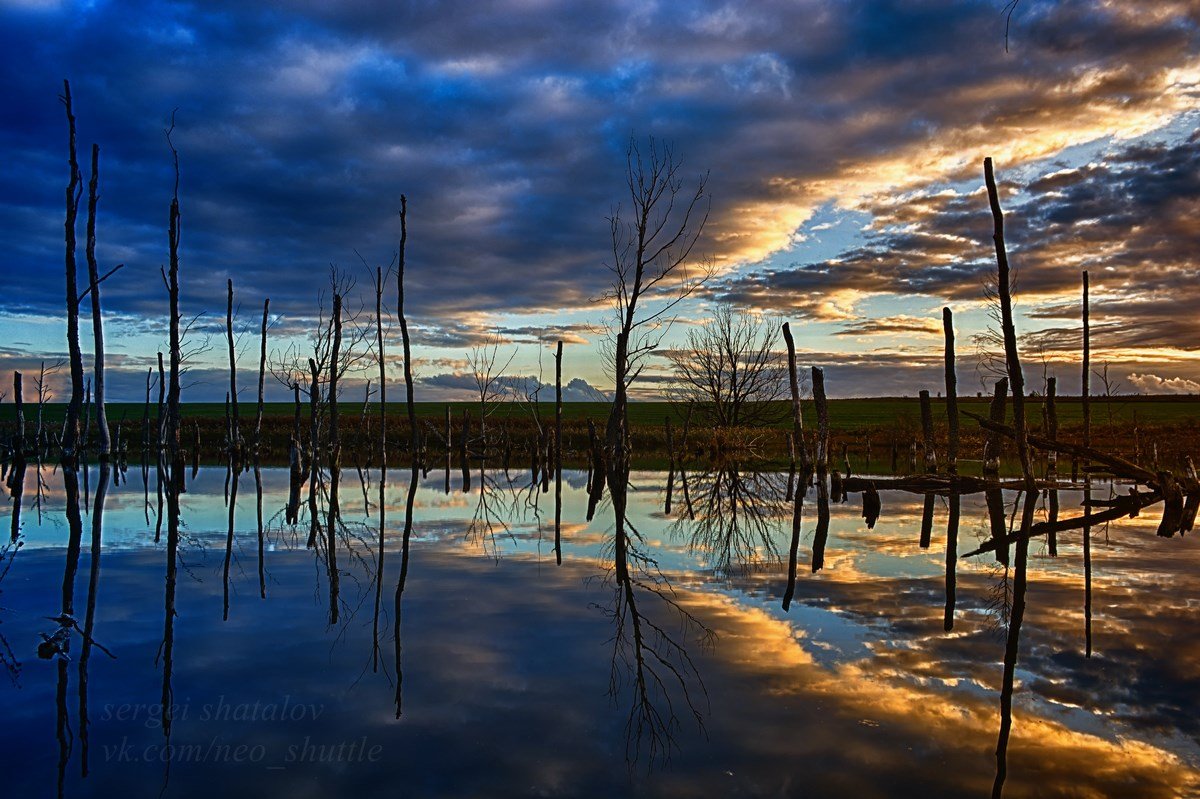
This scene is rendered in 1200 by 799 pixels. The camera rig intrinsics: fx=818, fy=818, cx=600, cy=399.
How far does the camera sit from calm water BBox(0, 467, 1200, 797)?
461 cm

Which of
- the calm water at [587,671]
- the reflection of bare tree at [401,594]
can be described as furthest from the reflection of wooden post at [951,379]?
the reflection of bare tree at [401,594]

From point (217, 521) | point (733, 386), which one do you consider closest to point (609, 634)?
point (217, 521)

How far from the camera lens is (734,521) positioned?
54.7ft

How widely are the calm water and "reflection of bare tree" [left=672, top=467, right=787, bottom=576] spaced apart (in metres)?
0.18

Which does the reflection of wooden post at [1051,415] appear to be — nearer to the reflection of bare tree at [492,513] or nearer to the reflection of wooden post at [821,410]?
the reflection of wooden post at [821,410]

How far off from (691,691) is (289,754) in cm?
276

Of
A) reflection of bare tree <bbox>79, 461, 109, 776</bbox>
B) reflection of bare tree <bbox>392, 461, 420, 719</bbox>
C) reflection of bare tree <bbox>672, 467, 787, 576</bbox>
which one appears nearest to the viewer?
reflection of bare tree <bbox>79, 461, 109, 776</bbox>

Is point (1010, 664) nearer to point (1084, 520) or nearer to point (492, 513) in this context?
point (1084, 520)

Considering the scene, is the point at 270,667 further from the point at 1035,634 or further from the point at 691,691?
the point at 1035,634

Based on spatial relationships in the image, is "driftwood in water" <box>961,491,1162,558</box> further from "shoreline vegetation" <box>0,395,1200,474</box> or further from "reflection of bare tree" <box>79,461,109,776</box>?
"shoreline vegetation" <box>0,395,1200,474</box>

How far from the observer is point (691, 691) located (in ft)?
19.6

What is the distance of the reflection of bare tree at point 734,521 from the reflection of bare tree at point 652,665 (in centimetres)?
202

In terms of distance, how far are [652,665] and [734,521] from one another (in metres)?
10.4

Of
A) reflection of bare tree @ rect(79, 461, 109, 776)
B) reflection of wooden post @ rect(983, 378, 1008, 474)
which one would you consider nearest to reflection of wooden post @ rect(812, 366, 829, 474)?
reflection of wooden post @ rect(983, 378, 1008, 474)
